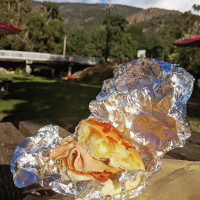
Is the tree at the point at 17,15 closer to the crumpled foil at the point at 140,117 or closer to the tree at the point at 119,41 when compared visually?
the tree at the point at 119,41

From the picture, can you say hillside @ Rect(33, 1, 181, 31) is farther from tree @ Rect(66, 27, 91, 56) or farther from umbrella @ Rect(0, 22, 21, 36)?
umbrella @ Rect(0, 22, 21, 36)

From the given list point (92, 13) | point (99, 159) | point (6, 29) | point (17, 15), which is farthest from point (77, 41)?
point (92, 13)

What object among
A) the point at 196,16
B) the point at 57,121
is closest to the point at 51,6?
the point at 196,16

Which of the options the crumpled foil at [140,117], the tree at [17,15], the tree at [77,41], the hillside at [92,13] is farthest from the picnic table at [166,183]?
the hillside at [92,13]

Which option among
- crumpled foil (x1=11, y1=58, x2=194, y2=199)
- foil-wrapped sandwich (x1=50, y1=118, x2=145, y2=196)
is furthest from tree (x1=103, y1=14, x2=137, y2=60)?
foil-wrapped sandwich (x1=50, y1=118, x2=145, y2=196)

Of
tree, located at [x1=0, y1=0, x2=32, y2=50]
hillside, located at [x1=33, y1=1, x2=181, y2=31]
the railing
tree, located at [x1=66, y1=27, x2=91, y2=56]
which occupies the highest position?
hillside, located at [x1=33, y1=1, x2=181, y2=31]

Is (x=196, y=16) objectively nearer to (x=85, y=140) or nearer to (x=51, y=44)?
(x=51, y=44)
